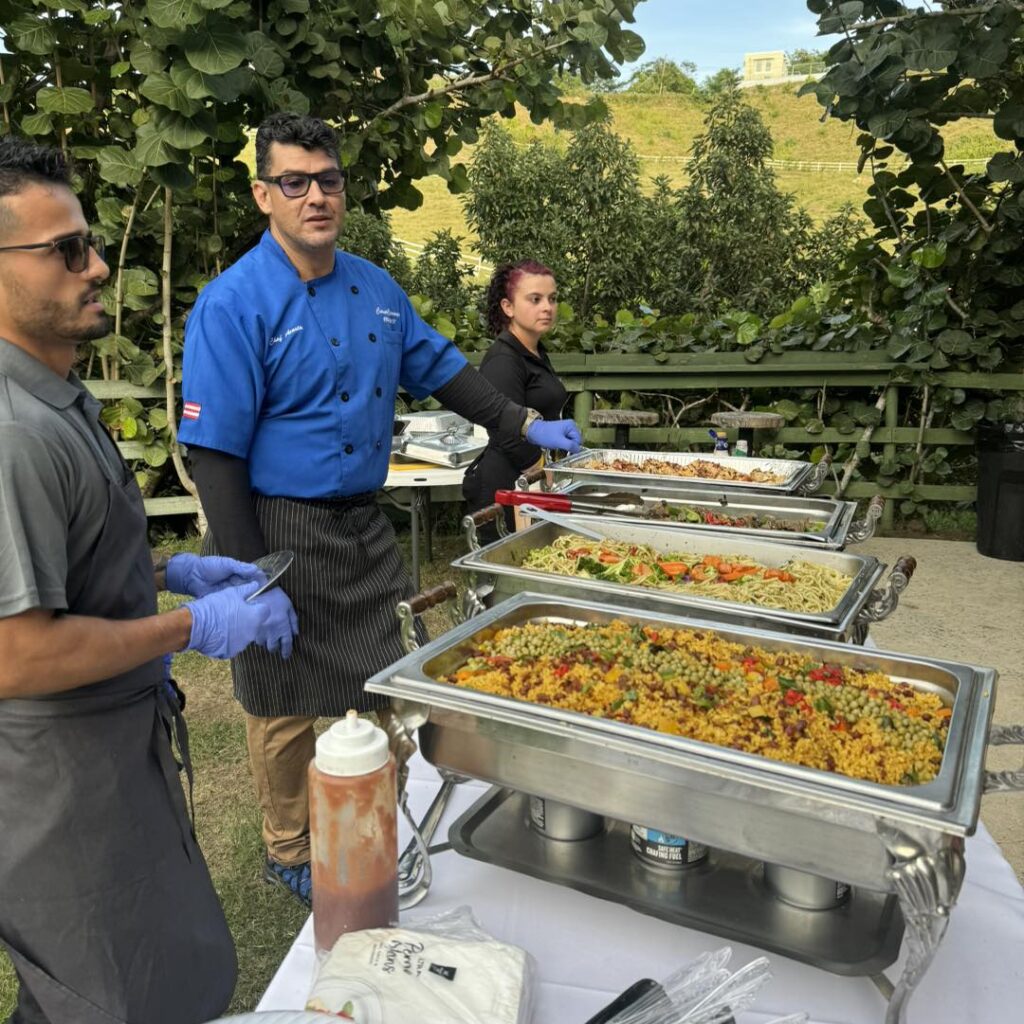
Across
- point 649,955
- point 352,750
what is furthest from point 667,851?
point 352,750

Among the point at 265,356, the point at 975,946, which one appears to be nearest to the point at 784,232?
the point at 265,356

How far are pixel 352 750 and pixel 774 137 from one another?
32.4 metres

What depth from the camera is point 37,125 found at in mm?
4285

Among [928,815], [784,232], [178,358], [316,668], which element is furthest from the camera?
[784,232]

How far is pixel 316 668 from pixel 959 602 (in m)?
4.00

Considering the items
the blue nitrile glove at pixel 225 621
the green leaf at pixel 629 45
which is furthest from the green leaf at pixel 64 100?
the blue nitrile glove at pixel 225 621

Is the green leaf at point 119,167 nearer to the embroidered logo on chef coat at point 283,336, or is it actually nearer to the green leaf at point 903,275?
the embroidered logo on chef coat at point 283,336

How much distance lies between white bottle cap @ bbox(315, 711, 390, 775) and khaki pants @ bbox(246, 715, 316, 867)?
1.32 m

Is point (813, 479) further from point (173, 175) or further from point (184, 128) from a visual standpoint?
point (173, 175)

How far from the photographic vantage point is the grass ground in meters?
2.35

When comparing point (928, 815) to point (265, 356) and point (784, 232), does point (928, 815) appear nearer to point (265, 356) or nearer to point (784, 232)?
point (265, 356)

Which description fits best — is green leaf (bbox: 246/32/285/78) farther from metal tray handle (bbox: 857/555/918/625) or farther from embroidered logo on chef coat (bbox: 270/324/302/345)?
metal tray handle (bbox: 857/555/918/625)

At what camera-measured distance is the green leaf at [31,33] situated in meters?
4.10

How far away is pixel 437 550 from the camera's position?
5.71 metres
